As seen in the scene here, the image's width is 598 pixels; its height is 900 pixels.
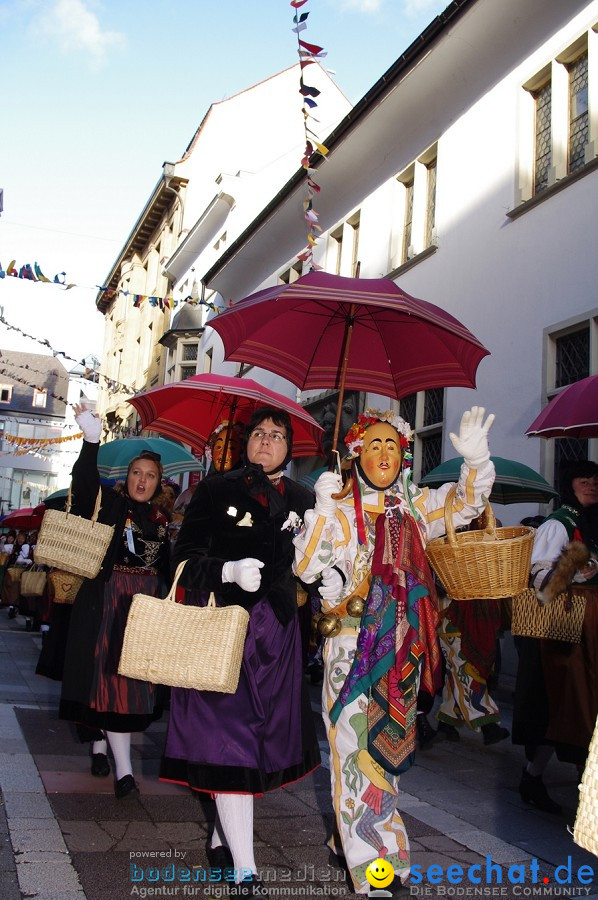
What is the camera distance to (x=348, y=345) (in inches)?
205

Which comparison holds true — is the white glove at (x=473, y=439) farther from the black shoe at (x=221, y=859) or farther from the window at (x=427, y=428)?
the window at (x=427, y=428)

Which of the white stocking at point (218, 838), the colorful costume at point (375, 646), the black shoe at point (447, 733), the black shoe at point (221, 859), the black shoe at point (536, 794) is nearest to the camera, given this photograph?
the colorful costume at point (375, 646)

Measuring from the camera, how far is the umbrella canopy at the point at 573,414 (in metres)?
5.33

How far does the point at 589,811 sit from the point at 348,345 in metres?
3.77

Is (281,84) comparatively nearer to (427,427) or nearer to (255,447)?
(427,427)

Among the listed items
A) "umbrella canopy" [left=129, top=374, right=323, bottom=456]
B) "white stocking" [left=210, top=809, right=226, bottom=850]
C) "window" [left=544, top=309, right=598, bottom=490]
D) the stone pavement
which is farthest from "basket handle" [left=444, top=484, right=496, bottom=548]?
"window" [left=544, top=309, right=598, bottom=490]

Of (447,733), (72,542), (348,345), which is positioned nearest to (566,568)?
(348,345)

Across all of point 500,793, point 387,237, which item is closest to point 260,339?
point 500,793

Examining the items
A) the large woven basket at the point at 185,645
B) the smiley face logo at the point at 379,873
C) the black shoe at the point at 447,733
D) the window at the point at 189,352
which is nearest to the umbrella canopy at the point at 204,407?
the black shoe at the point at 447,733

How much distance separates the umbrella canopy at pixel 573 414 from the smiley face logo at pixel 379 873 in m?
2.93

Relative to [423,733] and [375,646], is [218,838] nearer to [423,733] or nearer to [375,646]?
[375,646]

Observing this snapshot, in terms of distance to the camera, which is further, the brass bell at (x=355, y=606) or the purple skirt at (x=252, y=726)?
the brass bell at (x=355, y=606)

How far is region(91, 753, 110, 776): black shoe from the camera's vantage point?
5.11 metres

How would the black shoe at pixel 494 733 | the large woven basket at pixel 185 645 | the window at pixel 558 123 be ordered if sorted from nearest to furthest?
the large woven basket at pixel 185 645 → the black shoe at pixel 494 733 → the window at pixel 558 123
